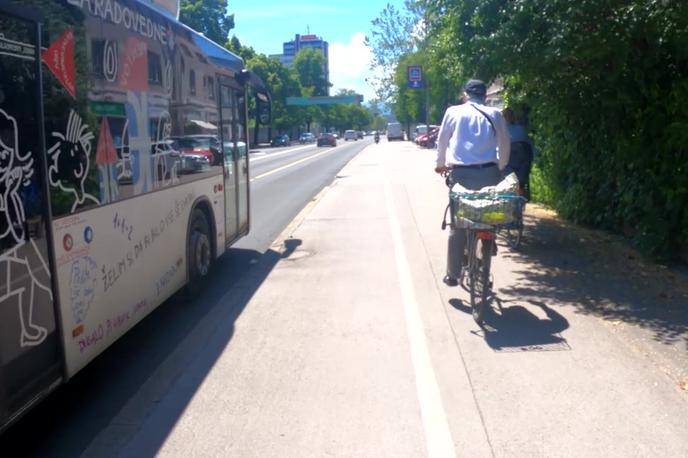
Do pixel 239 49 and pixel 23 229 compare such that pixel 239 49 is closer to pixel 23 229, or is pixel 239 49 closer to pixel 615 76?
pixel 615 76

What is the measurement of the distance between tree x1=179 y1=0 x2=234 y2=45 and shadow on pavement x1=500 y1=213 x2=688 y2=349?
54.7 metres

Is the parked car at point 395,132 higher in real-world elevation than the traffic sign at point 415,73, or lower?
lower

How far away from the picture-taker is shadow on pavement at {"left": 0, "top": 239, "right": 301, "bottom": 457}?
4.57 meters

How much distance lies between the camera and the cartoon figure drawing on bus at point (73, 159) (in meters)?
4.48

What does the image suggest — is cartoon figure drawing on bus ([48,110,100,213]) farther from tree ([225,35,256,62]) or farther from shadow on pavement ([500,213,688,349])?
tree ([225,35,256,62])

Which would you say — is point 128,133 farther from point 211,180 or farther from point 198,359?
point 211,180

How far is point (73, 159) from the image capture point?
185 inches

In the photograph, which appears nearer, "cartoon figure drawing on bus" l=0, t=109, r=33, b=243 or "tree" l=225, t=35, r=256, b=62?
"cartoon figure drawing on bus" l=0, t=109, r=33, b=243

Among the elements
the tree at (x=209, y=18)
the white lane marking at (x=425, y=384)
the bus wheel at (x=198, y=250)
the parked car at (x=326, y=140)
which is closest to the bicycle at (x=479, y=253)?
the white lane marking at (x=425, y=384)

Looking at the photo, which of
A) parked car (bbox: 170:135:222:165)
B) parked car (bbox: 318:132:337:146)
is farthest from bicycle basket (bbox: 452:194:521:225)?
parked car (bbox: 318:132:337:146)

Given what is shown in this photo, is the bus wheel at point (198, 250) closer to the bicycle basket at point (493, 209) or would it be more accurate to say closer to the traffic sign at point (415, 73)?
the bicycle basket at point (493, 209)

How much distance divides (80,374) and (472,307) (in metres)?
3.43

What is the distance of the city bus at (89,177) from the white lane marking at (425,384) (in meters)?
2.27

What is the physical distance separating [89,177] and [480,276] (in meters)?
3.43
